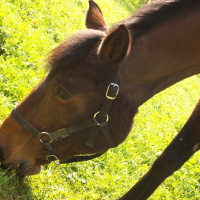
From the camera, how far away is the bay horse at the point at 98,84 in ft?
7.91

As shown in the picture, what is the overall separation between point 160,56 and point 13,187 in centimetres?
183

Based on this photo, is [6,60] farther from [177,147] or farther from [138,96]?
[177,147]

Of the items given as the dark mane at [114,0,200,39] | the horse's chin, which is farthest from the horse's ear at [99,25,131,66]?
the horse's chin

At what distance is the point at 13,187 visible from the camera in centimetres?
259

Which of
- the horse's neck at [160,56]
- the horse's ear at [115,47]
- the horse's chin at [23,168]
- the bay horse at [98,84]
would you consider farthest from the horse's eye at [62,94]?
the horse's chin at [23,168]

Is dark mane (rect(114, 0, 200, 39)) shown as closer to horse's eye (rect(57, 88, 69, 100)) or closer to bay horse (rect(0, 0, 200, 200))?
bay horse (rect(0, 0, 200, 200))

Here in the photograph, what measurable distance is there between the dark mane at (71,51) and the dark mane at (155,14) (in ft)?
1.29

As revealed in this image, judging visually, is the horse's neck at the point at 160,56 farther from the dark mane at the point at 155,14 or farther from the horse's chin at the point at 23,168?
the horse's chin at the point at 23,168

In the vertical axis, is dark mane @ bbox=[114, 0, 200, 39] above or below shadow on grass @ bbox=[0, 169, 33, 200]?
above

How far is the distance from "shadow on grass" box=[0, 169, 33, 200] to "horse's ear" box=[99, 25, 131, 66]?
134 centimetres

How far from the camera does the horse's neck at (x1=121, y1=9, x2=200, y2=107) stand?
2.58 metres

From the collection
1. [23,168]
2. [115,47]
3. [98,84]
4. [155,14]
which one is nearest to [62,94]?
[98,84]

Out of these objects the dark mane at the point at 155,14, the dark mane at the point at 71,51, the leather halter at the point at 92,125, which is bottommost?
the leather halter at the point at 92,125

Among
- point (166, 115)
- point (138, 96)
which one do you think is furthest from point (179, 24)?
point (166, 115)
